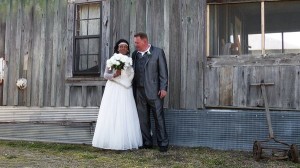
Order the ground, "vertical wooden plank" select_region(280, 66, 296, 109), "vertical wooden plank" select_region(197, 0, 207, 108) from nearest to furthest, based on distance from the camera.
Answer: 1. the ground
2. "vertical wooden plank" select_region(280, 66, 296, 109)
3. "vertical wooden plank" select_region(197, 0, 207, 108)

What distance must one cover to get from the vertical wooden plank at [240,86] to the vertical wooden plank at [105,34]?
8.63ft

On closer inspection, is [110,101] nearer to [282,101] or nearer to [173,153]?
[173,153]

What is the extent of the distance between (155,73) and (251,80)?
65.2 inches

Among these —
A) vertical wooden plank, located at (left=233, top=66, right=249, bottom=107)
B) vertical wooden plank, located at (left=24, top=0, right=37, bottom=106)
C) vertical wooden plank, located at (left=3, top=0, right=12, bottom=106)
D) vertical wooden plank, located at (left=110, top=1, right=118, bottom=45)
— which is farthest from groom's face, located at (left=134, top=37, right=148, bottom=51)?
vertical wooden plank, located at (left=3, top=0, right=12, bottom=106)

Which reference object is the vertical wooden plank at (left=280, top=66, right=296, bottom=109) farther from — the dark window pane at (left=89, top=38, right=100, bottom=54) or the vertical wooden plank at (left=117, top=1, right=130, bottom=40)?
the dark window pane at (left=89, top=38, right=100, bottom=54)

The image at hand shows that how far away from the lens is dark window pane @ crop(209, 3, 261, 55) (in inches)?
279

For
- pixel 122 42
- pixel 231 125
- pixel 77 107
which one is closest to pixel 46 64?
pixel 77 107

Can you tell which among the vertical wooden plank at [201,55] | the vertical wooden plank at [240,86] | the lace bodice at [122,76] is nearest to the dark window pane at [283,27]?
the vertical wooden plank at [240,86]

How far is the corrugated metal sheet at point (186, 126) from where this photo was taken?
6809 mm

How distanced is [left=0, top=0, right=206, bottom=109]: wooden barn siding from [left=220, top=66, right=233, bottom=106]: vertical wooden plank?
383 millimetres

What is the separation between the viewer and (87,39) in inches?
333

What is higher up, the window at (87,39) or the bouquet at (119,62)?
the window at (87,39)

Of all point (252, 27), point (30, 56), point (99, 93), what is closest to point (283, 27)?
point (252, 27)

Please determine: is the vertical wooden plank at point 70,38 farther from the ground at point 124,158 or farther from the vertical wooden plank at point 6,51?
the ground at point 124,158
